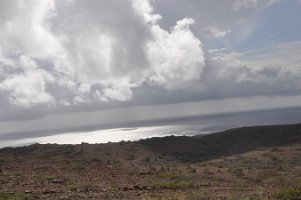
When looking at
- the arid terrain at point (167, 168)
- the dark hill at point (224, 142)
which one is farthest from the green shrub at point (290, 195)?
the dark hill at point (224, 142)

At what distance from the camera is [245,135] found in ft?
184

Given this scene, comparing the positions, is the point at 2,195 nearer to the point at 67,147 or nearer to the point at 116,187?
the point at 116,187

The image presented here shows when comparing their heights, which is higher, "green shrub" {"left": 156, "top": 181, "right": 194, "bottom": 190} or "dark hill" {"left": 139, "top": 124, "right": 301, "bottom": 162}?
"dark hill" {"left": 139, "top": 124, "right": 301, "bottom": 162}

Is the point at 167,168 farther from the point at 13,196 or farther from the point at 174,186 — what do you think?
the point at 13,196

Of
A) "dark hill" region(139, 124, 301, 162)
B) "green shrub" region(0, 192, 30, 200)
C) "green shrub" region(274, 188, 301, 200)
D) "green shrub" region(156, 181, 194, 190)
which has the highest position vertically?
"dark hill" region(139, 124, 301, 162)

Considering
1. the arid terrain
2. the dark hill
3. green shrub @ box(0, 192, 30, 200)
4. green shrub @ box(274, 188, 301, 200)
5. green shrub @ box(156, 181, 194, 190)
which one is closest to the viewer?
green shrub @ box(274, 188, 301, 200)

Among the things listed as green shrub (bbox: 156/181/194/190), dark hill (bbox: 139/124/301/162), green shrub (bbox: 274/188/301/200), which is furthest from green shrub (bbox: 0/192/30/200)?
dark hill (bbox: 139/124/301/162)

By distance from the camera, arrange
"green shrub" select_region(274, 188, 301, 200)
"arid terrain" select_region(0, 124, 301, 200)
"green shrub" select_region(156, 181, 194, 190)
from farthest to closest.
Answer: "green shrub" select_region(156, 181, 194, 190) < "arid terrain" select_region(0, 124, 301, 200) < "green shrub" select_region(274, 188, 301, 200)

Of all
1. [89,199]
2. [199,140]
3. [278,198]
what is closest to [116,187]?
[89,199]

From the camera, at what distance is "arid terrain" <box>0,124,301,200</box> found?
21.4 m

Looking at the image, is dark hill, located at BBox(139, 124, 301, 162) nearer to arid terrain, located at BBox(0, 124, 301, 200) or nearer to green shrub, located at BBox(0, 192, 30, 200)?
arid terrain, located at BBox(0, 124, 301, 200)

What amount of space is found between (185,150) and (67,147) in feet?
41.5

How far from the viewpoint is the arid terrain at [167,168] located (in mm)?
21380

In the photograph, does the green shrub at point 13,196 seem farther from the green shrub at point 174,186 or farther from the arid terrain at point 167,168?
the green shrub at point 174,186
